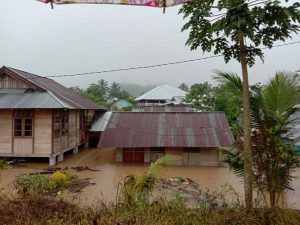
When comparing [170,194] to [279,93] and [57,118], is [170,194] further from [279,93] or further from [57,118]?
[57,118]

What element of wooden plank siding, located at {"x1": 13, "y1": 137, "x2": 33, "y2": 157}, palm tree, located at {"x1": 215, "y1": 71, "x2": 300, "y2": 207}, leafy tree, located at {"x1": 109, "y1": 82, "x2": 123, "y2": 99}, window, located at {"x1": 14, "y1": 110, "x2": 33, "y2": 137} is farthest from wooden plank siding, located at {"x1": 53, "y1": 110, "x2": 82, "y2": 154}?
leafy tree, located at {"x1": 109, "y1": 82, "x2": 123, "y2": 99}

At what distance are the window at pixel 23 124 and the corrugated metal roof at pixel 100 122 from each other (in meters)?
8.16

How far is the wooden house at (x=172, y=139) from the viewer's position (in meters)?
18.0

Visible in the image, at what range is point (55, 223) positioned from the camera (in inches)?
210

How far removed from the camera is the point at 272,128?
22.8ft

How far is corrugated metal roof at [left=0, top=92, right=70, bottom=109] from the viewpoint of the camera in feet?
54.0

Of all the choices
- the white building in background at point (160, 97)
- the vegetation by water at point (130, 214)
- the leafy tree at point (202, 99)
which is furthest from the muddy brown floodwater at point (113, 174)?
the white building in background at point (160, 97)

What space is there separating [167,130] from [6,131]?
9106 millimetres

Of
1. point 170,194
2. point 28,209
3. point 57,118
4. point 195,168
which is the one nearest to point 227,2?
point 28,209

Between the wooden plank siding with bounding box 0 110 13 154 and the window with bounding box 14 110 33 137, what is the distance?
311mm

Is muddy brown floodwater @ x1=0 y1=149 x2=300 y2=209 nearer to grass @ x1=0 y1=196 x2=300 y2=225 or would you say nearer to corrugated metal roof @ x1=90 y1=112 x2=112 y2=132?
corrugated metal roof @ x1=90 y1=112 x2=112 y2=132

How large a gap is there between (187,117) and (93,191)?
9.97 m

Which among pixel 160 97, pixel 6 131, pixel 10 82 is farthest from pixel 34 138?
pixel 160 97

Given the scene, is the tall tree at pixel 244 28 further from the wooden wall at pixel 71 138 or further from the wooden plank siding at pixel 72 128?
the wooden plank siding at pixel 72 128
